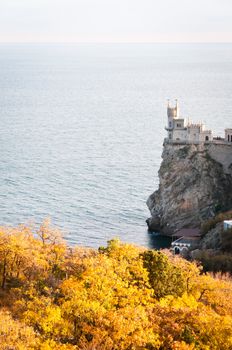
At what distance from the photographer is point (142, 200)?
3844 inches

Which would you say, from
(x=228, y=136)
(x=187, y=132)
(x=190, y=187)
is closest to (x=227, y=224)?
(x=190, y=187)

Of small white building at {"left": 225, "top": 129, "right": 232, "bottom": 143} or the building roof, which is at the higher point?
small white building at {"left": 225, "top": 129, "right": 232, "bottom": 143}

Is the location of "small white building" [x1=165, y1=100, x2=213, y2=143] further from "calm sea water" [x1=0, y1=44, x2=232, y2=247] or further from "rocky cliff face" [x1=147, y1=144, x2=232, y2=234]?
"calm sea water" [x1=0, y1=44, x2=232, y2=247]

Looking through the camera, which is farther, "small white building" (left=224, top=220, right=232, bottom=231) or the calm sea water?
the calm sea water

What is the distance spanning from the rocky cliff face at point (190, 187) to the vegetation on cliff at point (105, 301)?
1465 inches

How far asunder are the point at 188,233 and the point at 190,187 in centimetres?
877

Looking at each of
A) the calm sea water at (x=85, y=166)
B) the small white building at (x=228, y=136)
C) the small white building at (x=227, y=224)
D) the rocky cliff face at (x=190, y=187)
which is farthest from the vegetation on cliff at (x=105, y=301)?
the small white building at (x=228, y=136)

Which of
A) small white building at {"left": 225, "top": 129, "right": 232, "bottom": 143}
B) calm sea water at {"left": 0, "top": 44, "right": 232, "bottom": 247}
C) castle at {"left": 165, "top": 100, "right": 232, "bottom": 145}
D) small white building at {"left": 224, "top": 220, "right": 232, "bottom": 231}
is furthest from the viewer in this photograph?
small white building at {"left": 225, "top": 129, "right": 232, "bottom": 143}

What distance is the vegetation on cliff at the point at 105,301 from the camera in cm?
3309

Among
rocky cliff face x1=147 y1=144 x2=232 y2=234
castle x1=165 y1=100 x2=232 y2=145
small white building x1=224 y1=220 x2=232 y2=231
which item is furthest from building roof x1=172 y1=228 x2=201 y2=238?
castle x1=165 y1=100 x2=232 y2=145

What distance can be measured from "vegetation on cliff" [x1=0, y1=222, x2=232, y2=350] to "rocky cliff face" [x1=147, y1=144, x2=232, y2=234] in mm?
37219

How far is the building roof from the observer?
81.7 meters

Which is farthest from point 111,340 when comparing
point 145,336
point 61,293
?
point 61,293

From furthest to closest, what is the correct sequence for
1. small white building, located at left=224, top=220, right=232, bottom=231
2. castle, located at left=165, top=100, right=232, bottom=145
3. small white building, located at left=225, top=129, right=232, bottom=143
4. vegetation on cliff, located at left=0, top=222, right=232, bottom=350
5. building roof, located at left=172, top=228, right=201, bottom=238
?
small white building, located at left=225, top=129, right=232, bottom=143, castle, located at left=165, top=100, right=232, bottom=145, building roof, located at left=172, top=228, right=201, bottom=238, small white building, located at left=224, top=220, right=232, bottom=231, vegetation on cliff, located at left=0, top=222, right=232, bottom=350
